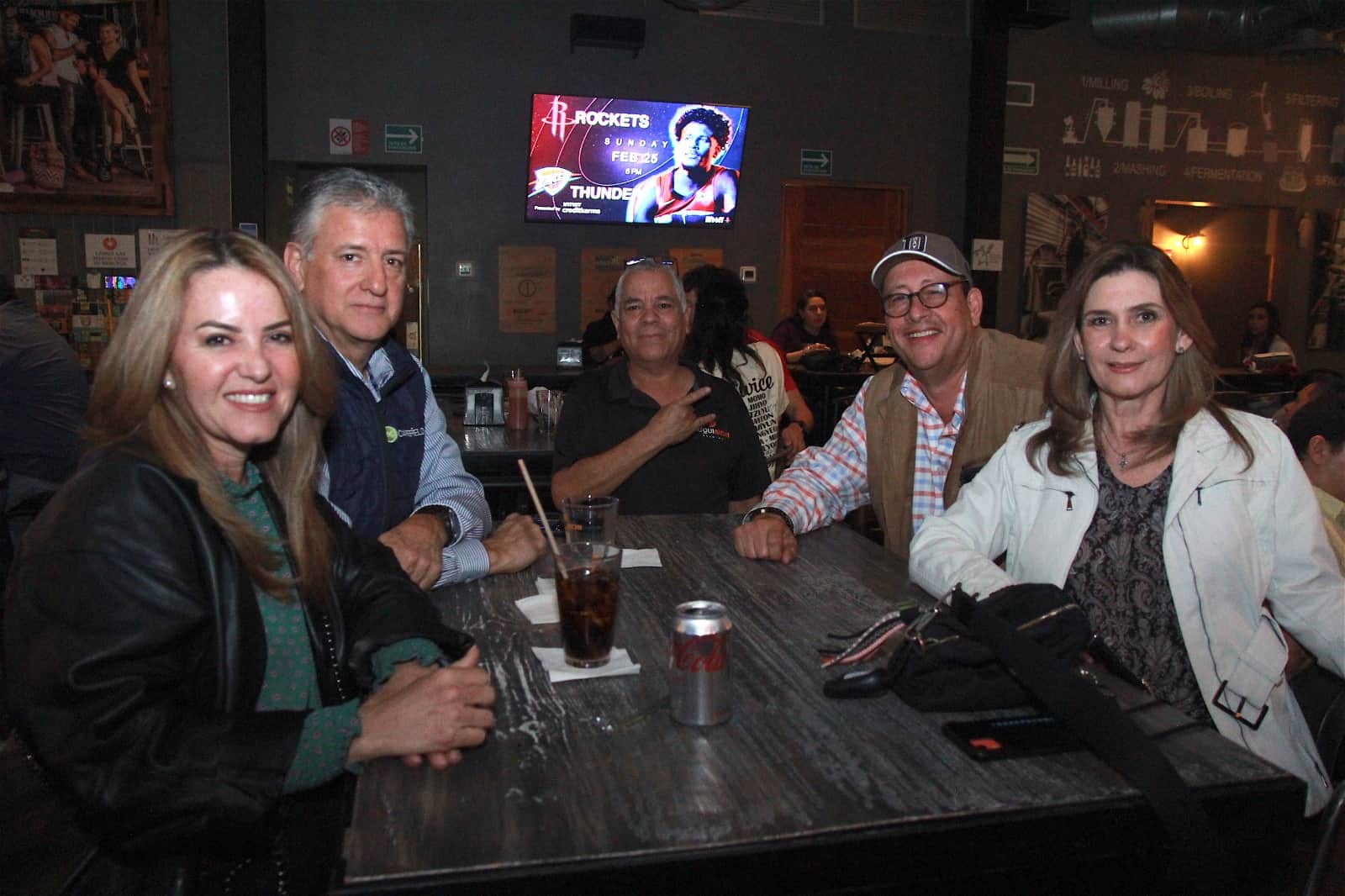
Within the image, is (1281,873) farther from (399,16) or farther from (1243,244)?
(1243,244)

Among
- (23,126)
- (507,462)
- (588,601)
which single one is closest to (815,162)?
(507,462)

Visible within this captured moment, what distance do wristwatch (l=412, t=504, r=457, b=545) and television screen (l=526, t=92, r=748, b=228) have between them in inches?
236

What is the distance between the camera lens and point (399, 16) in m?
7.53

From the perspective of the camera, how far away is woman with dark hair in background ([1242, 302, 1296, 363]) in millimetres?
8641

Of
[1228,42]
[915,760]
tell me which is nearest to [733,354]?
[915,760]

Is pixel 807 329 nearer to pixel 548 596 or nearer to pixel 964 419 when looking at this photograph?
pixel 964 419

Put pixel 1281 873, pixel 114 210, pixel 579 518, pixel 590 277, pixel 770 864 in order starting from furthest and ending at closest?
pixel 590 277, pixel 114 210, pixel 579 518, pixel 1281 873, pixel 770 864

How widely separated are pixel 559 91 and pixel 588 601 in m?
7.06

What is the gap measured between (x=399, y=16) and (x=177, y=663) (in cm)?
730

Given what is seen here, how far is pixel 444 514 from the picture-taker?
219 cm

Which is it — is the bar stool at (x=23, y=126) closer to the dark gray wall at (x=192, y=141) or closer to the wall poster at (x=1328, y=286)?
the dark gray wall at (x=192, y=141)

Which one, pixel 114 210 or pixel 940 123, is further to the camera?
pixel 940 123

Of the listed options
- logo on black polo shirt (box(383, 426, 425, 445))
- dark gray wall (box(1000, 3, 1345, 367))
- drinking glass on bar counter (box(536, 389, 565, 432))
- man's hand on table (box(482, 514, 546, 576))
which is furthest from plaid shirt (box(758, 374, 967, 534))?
dark gray wall (box(1000, 3, 1345, 367))

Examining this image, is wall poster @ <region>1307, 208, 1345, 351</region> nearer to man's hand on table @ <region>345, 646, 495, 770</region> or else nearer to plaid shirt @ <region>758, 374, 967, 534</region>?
plaid shirt @ <region>758, 374, 967, 534</region>
